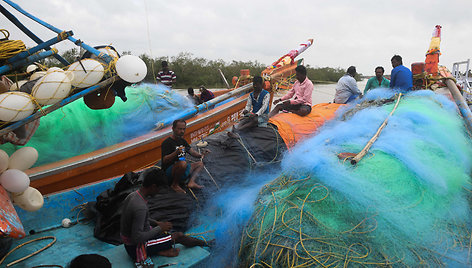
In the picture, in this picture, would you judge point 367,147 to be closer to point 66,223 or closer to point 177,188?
point 177,188

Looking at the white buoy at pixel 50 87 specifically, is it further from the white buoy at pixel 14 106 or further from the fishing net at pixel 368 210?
the fishing net at pixel 368 210

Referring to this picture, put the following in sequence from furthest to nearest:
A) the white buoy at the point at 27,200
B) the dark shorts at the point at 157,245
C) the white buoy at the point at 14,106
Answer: the white buoy at the point at 27,200
the dark shorts at the point at 157,245
the white buoy at the point at 14,106

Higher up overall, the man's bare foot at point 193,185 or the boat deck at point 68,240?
the man's bare foot at point 193,185

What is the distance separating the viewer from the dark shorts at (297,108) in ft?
18.7

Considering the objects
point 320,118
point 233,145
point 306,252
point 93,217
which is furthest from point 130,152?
point 306,252

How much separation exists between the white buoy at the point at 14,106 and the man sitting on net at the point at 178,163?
5.55 ft

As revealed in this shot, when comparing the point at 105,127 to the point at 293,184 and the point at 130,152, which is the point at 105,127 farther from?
the point at 293,184

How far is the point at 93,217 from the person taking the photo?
13.5ft

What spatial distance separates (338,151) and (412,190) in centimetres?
85

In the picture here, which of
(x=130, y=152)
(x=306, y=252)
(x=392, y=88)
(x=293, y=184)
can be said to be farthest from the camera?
(x=392, y=88)

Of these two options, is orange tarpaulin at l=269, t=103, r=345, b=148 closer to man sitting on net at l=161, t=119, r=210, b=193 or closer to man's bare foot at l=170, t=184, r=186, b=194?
man sitting on net at l=161, t=119, r=210, b=193

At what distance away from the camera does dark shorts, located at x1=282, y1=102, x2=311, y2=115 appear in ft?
18.7

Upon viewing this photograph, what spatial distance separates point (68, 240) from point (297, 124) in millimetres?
3729

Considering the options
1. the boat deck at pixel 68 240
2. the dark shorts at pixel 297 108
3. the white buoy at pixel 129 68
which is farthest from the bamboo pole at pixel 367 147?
the white buoy at pixel 129 68
